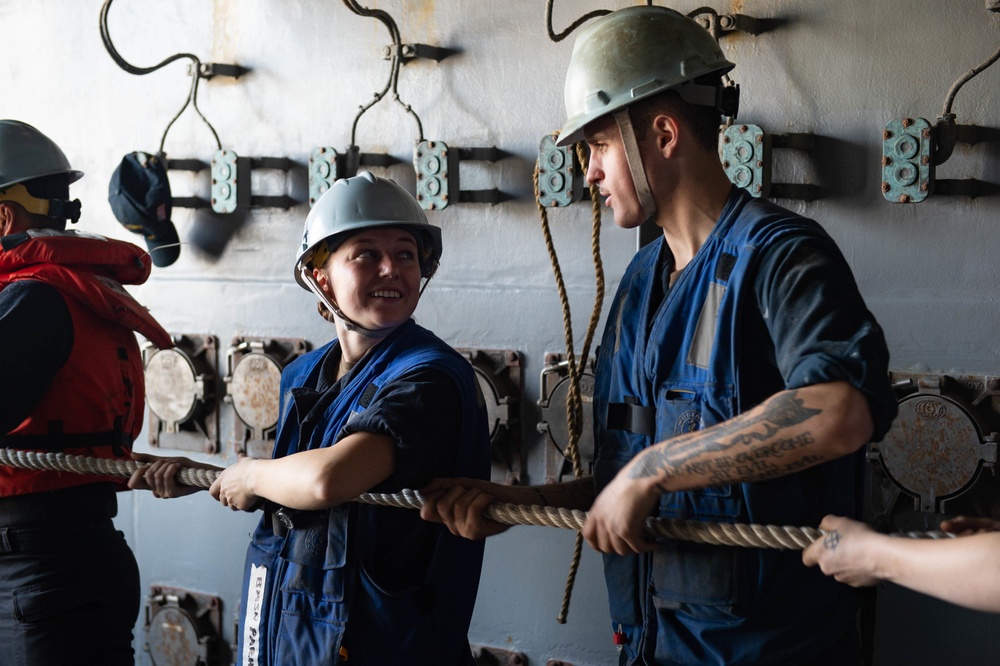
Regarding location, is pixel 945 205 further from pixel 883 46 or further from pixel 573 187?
pixel 573 187

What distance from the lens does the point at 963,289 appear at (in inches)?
98.0

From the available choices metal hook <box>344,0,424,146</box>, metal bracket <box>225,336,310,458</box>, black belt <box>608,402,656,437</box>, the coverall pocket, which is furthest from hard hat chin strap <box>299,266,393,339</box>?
metal bracket <box>225,336,310,458</box>

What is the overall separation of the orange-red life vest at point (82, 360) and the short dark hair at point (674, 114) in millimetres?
1620

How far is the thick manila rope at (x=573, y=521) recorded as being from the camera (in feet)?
4.94

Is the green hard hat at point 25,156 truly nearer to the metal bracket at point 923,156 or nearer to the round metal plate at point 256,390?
the round metal plate at point 256,390

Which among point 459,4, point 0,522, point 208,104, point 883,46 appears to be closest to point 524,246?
point 459,4

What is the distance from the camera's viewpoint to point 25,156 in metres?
2.92

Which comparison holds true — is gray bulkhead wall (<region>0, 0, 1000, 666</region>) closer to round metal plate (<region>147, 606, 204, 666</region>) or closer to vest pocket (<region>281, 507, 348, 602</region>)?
round metal plate (<region>147, 606, 204, 666</region>)

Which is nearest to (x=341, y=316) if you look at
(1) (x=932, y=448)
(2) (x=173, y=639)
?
(1) (x=932, y=448)

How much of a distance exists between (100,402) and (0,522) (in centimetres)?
40

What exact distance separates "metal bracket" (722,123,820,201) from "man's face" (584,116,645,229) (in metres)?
0.87

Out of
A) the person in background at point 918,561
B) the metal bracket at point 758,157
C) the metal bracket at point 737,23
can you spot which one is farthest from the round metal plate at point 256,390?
the person in background at point 918,561

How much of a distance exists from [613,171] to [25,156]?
1.94 meters

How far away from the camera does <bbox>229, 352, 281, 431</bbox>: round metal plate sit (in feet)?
11.6
